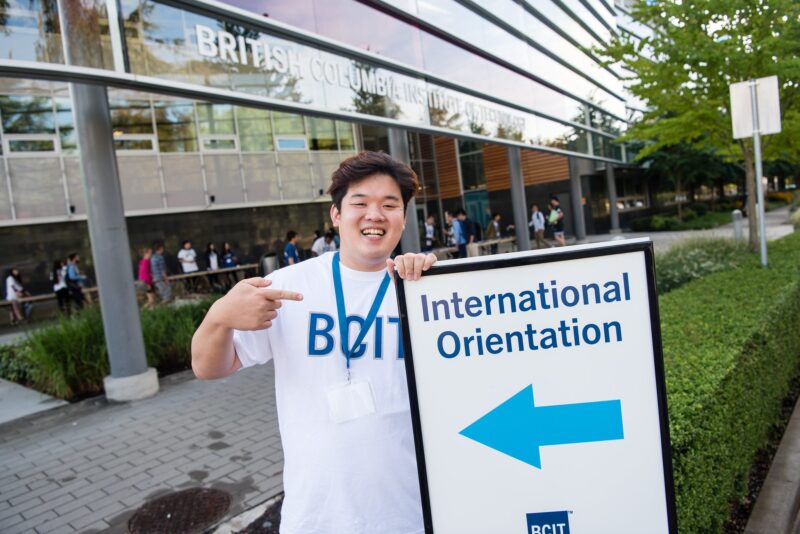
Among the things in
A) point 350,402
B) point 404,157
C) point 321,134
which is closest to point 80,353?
point 350,402

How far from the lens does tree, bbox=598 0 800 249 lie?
874 centimetres

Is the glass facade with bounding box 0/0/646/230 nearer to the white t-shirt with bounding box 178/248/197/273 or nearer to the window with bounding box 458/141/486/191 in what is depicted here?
the window with bounding box 458/141/486/191

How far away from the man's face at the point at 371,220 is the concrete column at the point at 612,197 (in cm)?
3017

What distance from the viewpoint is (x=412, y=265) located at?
1.53 meters

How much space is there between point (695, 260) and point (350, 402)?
30.7ft

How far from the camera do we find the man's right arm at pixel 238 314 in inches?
59.2

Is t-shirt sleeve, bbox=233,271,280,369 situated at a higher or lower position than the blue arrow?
higher

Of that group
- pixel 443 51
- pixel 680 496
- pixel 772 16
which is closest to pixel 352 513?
pixel 680 496

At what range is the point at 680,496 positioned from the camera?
7.73 feet

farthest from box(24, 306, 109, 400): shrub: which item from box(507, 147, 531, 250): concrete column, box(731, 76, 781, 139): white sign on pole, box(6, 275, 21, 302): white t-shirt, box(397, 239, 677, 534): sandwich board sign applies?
box(507, 147, 531, 250): concrete column

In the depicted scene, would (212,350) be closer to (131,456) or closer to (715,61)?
(131,456)

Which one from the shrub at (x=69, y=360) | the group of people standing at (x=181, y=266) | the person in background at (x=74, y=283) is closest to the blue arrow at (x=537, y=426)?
the shrub at (x=69, y=360)

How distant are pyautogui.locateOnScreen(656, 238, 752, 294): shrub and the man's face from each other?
23.2 ft

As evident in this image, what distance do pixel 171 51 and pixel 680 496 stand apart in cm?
732
